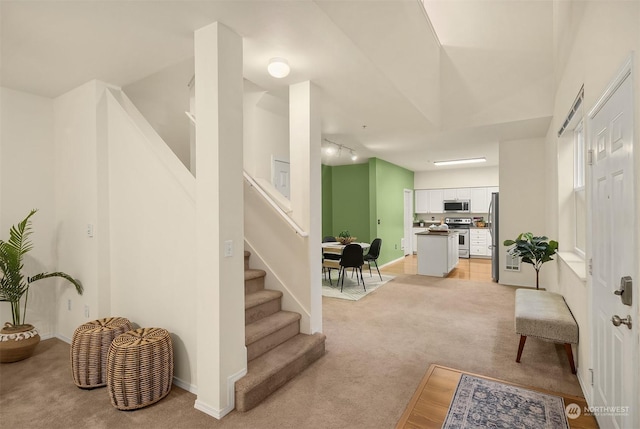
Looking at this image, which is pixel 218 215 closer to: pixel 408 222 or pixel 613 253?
pixel 613 253

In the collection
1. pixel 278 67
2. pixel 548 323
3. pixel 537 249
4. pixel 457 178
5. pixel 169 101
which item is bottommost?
pixel 548 323

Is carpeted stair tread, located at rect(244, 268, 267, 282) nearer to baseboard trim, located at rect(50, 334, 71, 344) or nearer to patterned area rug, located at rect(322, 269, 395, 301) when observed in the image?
baseboard trim, located at rect(50, 334, 71, 344)

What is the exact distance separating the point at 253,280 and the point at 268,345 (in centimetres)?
73

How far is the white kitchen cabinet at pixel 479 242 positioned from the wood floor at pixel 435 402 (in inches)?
292

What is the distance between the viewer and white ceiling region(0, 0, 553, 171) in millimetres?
2086

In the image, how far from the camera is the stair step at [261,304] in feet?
9.53

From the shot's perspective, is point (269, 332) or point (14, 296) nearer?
point (269, 332)

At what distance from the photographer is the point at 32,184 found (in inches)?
133

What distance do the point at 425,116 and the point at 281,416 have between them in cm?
400

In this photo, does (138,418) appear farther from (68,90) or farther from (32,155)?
(68,90)

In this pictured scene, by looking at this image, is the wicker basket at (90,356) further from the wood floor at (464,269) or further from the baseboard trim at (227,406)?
the wood floor at (464,269)

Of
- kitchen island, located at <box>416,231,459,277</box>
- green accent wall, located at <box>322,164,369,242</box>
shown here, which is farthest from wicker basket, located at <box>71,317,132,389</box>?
green accent wall, located at <box>322,164,369,242</box>

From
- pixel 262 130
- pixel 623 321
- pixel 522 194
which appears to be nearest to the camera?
pixel 623 321

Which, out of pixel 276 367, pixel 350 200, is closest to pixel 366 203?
pixel 350 200
